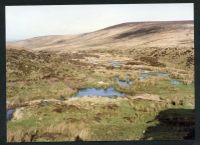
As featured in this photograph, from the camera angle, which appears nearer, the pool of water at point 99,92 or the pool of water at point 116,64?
the pool of water at point 99,92

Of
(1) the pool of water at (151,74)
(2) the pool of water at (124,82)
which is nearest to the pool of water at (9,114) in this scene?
(2) the pool of water at (124,82)

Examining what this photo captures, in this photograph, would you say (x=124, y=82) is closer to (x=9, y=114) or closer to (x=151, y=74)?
(x=151, y=74)

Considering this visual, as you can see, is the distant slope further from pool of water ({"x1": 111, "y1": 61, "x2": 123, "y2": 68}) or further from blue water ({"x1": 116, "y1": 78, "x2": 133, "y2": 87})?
blue water ({"x1": 116, "y1": 78, "x2": 133, "y2": 87})

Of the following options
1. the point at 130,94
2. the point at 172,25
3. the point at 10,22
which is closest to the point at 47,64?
the point at 10,22

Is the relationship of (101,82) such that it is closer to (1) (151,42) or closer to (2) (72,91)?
(2) (72,91)

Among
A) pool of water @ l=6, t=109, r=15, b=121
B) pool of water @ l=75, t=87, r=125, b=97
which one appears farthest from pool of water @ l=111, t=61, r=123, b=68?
pool of water @ l=6, t=109, r=15, b=121

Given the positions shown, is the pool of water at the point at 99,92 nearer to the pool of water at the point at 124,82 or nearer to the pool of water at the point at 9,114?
the pool of water at the point at 124,82
